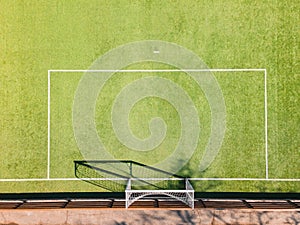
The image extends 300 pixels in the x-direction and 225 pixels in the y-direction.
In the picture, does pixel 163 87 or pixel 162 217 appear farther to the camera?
pixel 163 87

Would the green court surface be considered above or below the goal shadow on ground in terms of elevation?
above

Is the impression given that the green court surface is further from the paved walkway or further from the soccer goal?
the paved walkway

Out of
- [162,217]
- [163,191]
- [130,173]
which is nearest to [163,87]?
[130,173]

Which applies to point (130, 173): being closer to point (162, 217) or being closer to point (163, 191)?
point (163, 191)

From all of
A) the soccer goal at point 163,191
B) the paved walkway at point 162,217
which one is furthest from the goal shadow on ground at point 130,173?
the paved walkway at point 162,217

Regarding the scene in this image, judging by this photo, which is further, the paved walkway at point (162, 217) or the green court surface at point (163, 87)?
the green court surface at point (163, 87)

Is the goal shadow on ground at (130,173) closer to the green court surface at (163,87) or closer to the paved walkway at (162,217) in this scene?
the green court surface at (163,87)

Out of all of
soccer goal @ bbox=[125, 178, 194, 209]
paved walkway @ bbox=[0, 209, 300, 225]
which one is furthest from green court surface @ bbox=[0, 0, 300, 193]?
paved walkway @ bbox=[0, 209, 300, 225]
